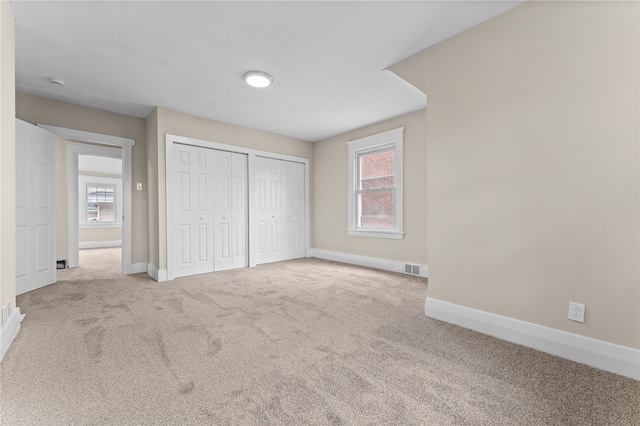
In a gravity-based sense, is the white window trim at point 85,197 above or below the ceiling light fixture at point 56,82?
below

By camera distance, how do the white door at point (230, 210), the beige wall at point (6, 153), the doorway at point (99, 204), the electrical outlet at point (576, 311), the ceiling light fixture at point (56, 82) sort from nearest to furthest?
the electrical outlet at point (576, 311) < the beige wall at point (6, 153) < the ceiling light fixture at point (56, 82) < the white door at point (230, 210) < the doorway at point (99, 204)

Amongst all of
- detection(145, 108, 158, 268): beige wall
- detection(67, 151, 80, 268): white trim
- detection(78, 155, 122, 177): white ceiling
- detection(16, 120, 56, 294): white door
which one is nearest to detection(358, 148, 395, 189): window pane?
detection(145, 108, 158, 268): beige wall

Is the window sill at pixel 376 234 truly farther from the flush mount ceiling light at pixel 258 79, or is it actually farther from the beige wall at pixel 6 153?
the beige wall at pixel 6 153

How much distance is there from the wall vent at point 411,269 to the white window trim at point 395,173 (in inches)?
A: 18.3

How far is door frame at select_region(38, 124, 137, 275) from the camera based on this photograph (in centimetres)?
415

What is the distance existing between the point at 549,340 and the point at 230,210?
447 cm

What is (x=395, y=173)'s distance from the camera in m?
4.66

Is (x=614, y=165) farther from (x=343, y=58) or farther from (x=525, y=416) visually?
(x=343, y=58)

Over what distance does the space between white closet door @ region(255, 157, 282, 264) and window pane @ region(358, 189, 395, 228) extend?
168 cm

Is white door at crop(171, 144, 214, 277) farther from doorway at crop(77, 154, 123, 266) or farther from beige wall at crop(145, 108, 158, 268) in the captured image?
doorway at crop(77, 154, 123, 266)

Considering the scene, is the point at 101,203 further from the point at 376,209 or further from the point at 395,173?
the point at 395,173

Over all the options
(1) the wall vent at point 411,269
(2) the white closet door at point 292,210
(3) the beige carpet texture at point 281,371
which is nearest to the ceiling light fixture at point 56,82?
(3) the beige carpet texture at point 281,371

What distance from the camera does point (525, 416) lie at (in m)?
1.36

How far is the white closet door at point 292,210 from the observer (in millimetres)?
5746
